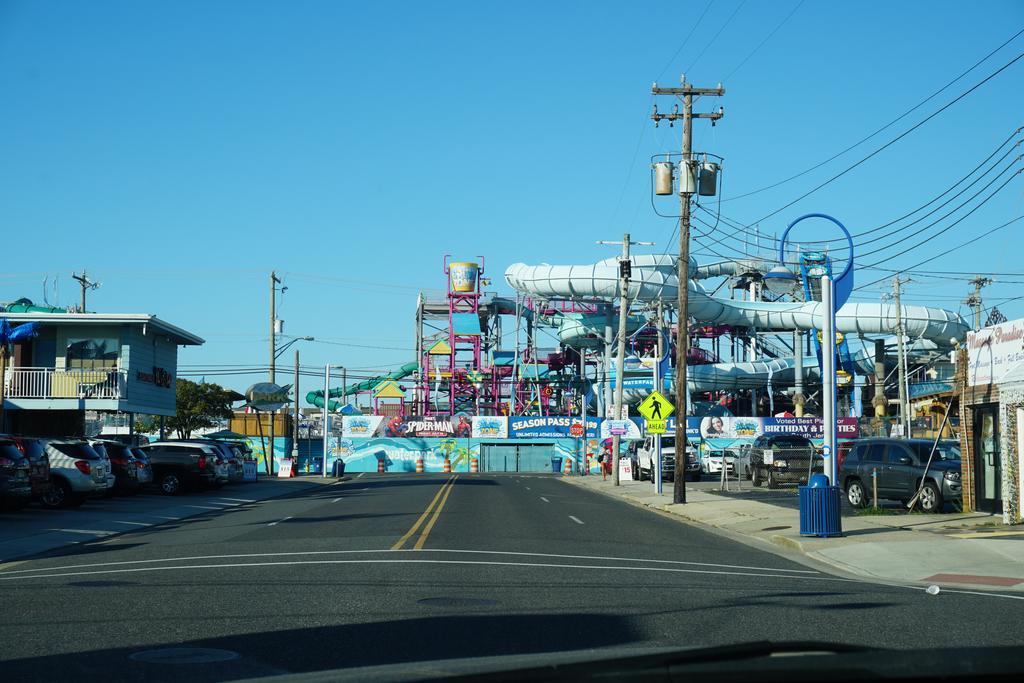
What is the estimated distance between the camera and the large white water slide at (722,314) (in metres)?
70.6

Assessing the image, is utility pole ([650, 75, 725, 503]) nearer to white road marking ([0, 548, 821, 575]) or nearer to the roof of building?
white road marking ([0, 548, 821, 575])

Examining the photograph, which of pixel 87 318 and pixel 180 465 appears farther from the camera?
pixel 87 318

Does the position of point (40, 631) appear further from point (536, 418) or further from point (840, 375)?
point (840, 375)

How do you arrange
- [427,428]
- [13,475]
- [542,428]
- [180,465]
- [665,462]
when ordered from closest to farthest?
[13,475], [180,465], [665,462], [542,428], [427,428]

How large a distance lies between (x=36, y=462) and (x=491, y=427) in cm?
4860

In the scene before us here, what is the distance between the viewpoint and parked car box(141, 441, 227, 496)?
3644cm

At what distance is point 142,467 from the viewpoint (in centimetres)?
3334

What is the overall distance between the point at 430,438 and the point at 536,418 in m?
7.09

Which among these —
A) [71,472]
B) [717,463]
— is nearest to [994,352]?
[71,472]

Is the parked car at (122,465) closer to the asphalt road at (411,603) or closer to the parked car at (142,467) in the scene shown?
the parked car at (142,467)

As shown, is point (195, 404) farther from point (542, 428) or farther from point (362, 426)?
point (542, 428)

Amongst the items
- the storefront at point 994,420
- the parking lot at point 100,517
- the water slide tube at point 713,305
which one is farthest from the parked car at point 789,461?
the water slide tube at point 713,305

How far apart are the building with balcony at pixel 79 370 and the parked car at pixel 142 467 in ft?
23.8

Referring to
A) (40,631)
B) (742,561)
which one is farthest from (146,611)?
(742,561)
